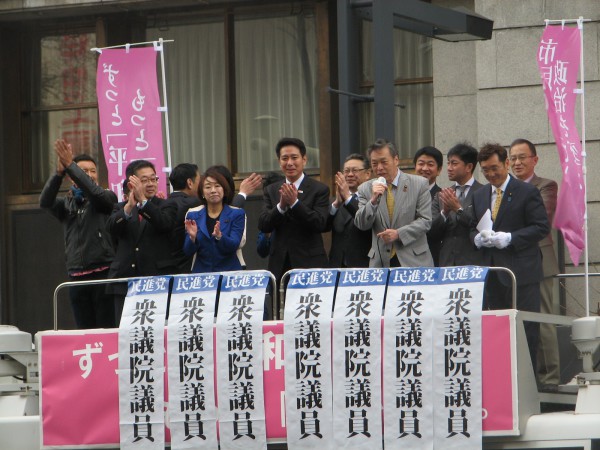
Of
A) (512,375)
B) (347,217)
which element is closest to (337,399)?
(512,375)

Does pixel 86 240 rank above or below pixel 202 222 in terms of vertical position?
below

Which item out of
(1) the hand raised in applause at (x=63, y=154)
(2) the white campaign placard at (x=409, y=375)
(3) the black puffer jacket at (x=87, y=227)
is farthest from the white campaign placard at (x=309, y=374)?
(3) the black puffer jacket at (x=87, y=227)

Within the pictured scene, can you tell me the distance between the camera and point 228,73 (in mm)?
17203

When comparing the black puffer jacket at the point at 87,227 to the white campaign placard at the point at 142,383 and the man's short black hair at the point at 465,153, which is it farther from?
the white campaign placard at the point at 142,383

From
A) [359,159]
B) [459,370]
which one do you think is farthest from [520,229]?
[459,370]

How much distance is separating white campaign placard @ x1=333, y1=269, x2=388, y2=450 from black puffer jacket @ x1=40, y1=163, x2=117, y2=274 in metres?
4.35

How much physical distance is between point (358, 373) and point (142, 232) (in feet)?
12.2

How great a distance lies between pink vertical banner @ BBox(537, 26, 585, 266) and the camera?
12.4 m

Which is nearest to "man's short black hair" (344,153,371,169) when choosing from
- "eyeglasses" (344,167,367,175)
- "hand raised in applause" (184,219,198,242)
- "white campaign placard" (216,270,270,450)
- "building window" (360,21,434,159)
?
"eyeglasses" (344,167,367,175)

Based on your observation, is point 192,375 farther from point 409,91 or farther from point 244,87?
point 244,87

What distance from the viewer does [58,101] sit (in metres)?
17.8

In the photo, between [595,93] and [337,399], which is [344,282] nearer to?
[337,399]

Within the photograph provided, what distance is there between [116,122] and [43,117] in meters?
4.13

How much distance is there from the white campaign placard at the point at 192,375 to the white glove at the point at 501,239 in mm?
2813
